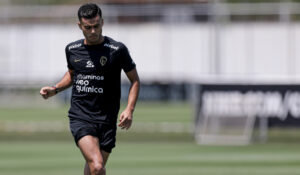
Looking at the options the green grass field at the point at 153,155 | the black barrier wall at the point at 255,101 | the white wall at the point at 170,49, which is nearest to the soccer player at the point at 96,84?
the green grass field at the point at 153,155

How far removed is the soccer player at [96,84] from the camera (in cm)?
972

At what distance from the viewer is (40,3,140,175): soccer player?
31.9 feet

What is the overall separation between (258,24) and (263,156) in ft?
67.1

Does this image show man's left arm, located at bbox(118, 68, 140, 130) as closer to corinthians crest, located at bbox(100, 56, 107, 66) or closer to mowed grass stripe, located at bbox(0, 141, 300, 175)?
corinthians crest, located at bbox(100, 56, 107, 66)

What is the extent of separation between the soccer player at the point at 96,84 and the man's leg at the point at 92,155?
1 cm

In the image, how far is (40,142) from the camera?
74.6 ft

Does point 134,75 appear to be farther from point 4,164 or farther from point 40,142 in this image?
point 40,142

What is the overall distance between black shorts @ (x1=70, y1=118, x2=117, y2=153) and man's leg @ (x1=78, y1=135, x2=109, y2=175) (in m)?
0.07

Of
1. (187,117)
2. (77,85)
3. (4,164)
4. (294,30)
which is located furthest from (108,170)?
(294,30)

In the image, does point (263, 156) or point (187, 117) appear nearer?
point (263, 156)

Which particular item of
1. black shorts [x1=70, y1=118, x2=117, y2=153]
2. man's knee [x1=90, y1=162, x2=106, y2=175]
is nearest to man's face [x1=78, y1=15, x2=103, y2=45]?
black shorts [x1=70, y1=118, x2=117, y2=153]

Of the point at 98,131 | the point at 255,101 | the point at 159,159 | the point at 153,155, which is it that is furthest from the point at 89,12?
the point at 255,101

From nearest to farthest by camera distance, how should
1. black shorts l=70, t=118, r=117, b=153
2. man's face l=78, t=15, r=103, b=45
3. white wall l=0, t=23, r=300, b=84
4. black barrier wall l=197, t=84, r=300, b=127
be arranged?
man's face l=78, t=15, r=103, b=45, black shorts l=70, t=118, r=117, b=153, black barrier wall l=197, t=84, r=300, b=127, white wall l=0, t=23, r=300, b=84

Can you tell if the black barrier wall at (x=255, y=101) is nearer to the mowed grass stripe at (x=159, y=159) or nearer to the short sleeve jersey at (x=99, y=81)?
the mowed grass stripe at (x=159, y=159)
